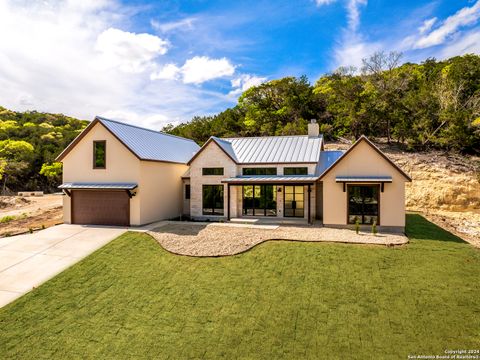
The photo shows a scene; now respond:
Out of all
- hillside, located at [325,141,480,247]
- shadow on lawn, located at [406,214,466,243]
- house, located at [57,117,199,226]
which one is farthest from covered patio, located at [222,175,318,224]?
hillside, located at [325,141,480,247]

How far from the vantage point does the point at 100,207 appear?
21.6 m

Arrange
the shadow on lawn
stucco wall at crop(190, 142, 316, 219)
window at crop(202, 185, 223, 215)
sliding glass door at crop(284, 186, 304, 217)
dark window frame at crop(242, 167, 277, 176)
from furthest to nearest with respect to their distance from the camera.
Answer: window at crop(202, 185, 223, 215)
dark window frame at crop(242, 167, 277, 176)
stucco wall at crop(190, 142, 316, 219)
sliding glass door at crop(284, 186, 304, 217)
the shadow on lawn

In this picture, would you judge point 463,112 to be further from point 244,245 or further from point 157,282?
point 157,282

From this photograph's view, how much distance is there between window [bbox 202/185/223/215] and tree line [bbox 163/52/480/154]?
19.2m

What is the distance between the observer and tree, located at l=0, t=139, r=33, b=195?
50000 millimetres

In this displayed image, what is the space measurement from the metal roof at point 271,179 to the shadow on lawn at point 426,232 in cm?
659

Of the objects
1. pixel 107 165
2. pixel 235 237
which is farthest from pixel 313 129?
pixel 107 165

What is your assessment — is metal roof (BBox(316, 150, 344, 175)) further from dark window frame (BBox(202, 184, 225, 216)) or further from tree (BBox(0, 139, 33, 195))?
tree (BBox(0, 139, 33, 195))

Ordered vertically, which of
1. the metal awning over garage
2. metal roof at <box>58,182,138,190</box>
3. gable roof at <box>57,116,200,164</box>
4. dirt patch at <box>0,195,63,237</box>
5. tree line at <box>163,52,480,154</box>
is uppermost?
tree line at <box>163,52,480,154</box>

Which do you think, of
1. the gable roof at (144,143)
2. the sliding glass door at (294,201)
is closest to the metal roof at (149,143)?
the gable roof at (144,143)

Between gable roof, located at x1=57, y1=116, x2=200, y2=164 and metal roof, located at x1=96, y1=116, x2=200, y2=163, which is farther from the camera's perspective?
metal roof, located at x1=96, y1=116, x2=200, y2=163

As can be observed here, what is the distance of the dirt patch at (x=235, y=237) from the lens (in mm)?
15594

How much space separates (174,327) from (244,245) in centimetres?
622

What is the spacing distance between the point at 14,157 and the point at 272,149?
5031 cm
